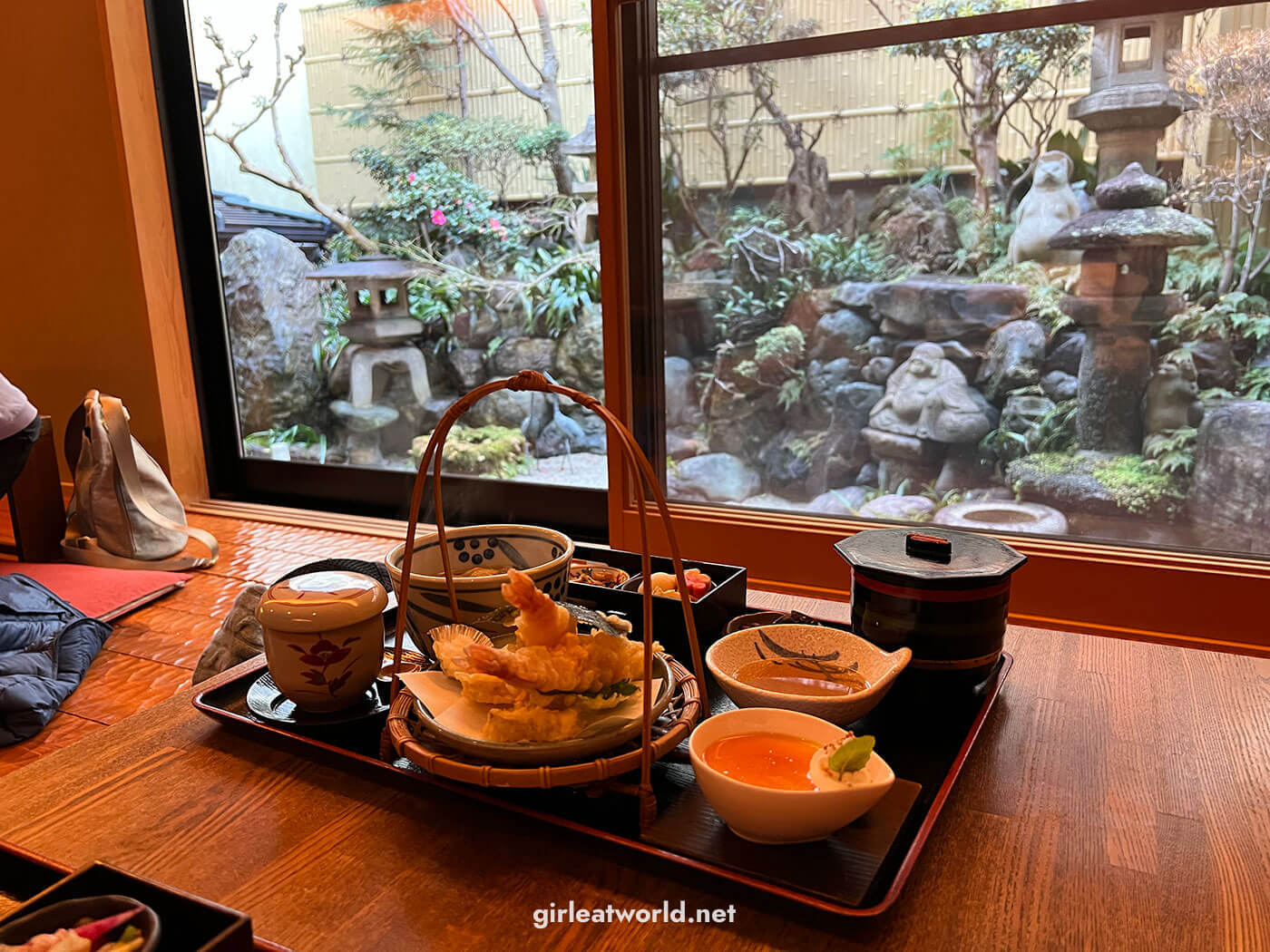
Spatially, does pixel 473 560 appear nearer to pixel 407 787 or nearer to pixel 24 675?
pixel 407 787

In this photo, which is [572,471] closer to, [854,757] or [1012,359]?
[1012,359]

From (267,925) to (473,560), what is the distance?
1.62 feet

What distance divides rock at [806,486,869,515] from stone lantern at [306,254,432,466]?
1453 mm

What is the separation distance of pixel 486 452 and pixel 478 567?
207 cm

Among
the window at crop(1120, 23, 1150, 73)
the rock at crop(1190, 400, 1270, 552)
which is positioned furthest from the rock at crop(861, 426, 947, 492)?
the window at crop(1120, 23, 1150, 73)

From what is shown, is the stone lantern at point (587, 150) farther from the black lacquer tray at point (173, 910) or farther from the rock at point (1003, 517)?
the black lacquer tray at point (173, 910)

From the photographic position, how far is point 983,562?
0.96m

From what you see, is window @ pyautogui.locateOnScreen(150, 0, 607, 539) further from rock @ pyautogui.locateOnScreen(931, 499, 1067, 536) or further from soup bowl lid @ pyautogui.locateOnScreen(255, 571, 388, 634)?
soup bowl lid @ pyautogui.locateOnScreen(255, 571, 388, 634)

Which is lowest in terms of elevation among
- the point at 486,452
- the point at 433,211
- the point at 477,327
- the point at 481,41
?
the point at 486,452

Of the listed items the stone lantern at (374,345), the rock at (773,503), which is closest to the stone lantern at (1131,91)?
the rock at (773,503)

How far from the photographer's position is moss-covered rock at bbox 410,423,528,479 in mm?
3102

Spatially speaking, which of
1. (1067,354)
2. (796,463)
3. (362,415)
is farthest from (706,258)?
(362,415)

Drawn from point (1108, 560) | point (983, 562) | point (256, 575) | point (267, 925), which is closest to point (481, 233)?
point (256, 575)

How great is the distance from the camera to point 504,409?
3092 millimetres
